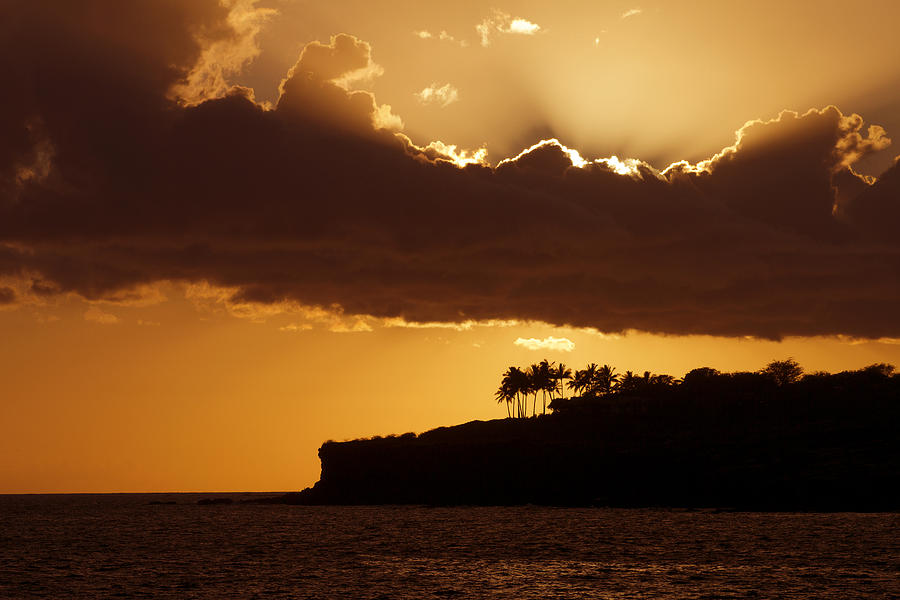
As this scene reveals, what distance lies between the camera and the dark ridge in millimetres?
121375

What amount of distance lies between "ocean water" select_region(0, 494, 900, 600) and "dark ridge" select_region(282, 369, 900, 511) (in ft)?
34.8

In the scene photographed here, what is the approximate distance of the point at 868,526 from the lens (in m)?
87.6

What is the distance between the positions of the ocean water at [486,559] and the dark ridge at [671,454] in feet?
34.8

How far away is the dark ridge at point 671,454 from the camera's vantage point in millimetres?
121375

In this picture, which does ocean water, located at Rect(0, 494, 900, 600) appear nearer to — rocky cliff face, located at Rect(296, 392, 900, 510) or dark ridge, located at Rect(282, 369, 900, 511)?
rocky cliff face, located at Rect(296, 392, 900, 510)

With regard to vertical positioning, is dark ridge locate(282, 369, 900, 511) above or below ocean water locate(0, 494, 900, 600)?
above

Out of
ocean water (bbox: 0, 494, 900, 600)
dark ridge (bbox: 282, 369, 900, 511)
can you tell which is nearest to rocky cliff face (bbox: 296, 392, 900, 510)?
dark ridge (bbox: 282, 369, 900, 511)

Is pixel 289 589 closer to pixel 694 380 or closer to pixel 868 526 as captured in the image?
pixel 868 526

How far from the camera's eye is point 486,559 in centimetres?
7150

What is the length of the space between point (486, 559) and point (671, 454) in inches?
2851

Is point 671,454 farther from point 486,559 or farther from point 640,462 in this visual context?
point 486,559

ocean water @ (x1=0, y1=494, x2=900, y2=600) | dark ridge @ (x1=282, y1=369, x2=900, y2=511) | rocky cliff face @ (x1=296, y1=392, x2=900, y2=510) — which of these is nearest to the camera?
ocean water @ (x1=0, y1=494, x2=900, y2=600)

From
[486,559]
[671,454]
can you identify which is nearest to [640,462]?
[671,454]

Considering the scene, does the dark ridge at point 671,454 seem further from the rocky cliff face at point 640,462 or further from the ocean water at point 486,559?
the ocean water at point 486,559
